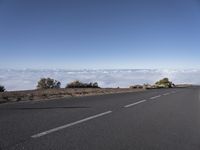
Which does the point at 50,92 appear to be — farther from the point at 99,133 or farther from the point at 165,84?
the point at 165,84

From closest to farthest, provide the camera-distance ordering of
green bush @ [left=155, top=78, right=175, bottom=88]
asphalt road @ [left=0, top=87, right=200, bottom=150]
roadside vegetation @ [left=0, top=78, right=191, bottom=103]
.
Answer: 1. asphalt road @ [left=0, top=87, right=200, bottom=150]
2. roadside vegetation @ [left=0, top=78, right=191, bottom=103]
3. green bush @ [left=155, top=78, right=175, bottom=88]

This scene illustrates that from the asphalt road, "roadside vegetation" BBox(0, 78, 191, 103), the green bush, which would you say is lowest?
the asphalt road

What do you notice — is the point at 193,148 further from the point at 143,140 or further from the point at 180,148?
the point at 143,140

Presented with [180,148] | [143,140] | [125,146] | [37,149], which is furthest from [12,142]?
[180,148]

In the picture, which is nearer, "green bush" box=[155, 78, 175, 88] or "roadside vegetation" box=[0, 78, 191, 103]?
"roadside vegetation" box=[0, 78, 191, 103]

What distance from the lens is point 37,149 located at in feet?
17.6

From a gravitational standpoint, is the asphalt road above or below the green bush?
below

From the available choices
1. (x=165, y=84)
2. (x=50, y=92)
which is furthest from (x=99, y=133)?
(x=165, y=84)

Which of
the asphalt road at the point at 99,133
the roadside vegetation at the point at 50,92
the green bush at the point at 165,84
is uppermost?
the green bush at the point at 165,84

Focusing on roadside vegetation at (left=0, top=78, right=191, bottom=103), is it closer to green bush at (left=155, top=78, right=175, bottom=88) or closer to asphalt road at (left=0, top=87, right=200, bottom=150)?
asphalt road at (left=0, top=87, right=200, bottom=150)

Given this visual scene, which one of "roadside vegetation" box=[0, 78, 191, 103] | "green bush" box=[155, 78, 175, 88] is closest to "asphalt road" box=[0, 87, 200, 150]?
"roadside vegetation" box=[0, 78, 191, 103]

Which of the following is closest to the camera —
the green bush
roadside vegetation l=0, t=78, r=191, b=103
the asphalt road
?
the asphalt road

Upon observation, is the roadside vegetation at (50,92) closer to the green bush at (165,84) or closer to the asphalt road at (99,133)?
the asphalt road at (99,133)

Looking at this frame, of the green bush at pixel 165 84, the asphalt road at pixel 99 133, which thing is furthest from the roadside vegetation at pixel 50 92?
the green bush at pixel 165 84
